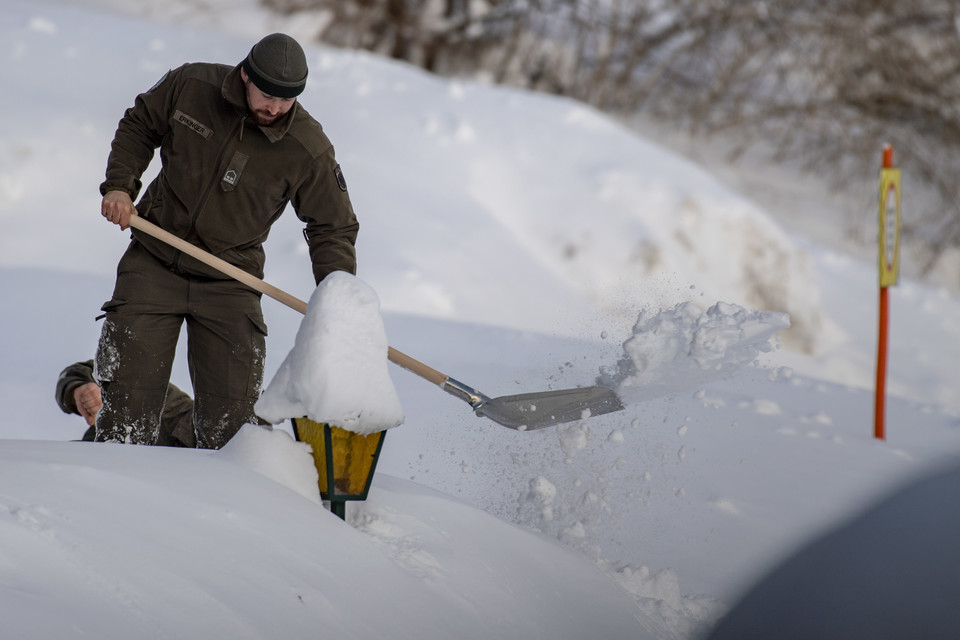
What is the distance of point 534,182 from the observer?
7.55 meters

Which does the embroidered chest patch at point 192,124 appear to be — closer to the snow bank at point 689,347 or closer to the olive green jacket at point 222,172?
the olive green jacket at point 222,172

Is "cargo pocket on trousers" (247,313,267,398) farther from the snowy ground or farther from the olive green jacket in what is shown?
the snowy ground

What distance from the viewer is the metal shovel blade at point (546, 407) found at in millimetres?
2586

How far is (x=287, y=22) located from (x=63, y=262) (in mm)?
6694

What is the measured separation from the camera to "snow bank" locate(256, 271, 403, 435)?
78.5 inches

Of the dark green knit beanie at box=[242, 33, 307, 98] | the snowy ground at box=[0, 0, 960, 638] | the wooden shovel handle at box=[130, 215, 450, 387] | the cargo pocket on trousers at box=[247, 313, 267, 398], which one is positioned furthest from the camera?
the cargo pocket on trousers at box=[247, 313, 267, 398]

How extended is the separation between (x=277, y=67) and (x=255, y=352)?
826 mm

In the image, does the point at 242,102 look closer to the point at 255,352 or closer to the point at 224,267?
the point at 224,267

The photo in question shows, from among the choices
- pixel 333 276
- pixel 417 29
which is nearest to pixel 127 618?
pixel 333 276

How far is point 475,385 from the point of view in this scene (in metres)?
4.25

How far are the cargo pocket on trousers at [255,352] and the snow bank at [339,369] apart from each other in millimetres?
707

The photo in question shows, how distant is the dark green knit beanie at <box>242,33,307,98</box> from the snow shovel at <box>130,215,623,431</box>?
0.47 metres

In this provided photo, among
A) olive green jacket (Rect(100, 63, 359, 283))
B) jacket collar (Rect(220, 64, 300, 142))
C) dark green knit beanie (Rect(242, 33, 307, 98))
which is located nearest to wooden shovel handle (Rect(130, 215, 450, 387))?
olive green jacket (Rect(100, 63, 359, 283))

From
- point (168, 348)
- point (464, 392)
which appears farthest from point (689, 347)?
point (168, 348)
